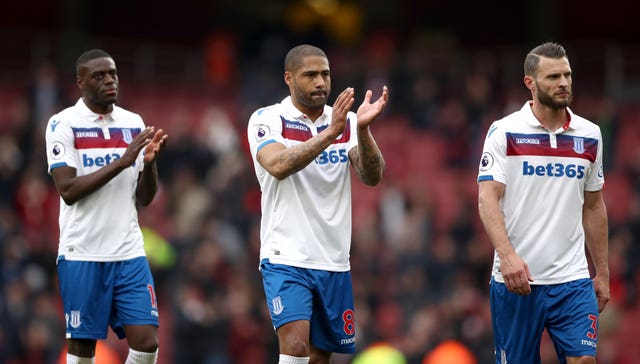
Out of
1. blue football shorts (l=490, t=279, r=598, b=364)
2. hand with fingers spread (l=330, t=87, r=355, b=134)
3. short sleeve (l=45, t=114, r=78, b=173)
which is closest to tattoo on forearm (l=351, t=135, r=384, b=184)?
hand with fingers spread (l=330, t=87, r=355, b=134)

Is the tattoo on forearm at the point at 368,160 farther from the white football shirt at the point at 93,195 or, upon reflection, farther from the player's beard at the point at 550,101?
the white football shirt at the point at 93,195

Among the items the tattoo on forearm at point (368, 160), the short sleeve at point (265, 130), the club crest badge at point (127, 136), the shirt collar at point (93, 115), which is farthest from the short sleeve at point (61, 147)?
the tattoo on forearm at point (368, 160)

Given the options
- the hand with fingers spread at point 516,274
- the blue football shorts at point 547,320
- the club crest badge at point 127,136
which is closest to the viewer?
the hand with fingers spread at point 516,274

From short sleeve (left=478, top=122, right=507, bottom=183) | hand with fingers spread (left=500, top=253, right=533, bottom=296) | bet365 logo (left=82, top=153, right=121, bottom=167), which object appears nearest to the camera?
hand with fingers spread (left=500, top=253, right=533, bottom=296)

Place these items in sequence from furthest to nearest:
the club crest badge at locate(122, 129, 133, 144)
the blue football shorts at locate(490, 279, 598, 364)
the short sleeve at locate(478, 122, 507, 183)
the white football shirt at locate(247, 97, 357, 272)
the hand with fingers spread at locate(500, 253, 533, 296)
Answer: the club crest badge at locate(122, 129, 133, 144) → the white football shirt at locate(247, 97, 357, 272) → the short sleeve at locate(478, 122, 507, 183) → the blue football shorts at locate(490, 279, 598, 364) → the hand with fingers spread at locate(500, 253, 533, 296)

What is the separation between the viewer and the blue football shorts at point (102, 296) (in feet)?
32.4

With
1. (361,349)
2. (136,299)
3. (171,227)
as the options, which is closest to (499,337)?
(136,299)

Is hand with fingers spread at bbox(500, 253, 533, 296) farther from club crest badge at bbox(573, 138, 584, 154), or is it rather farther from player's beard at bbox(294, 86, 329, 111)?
player's beard at bbox(294, 86, 329, 111)

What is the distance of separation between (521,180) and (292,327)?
80.2 inches

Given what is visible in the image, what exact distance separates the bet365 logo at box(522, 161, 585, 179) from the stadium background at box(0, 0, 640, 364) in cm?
708

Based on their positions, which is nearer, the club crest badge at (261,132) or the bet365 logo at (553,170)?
the bet365 logo at (553,170)

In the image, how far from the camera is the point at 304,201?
9.39m

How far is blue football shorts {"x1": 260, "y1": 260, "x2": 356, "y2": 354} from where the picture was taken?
9.15m

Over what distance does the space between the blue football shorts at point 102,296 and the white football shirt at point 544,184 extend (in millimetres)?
2887
